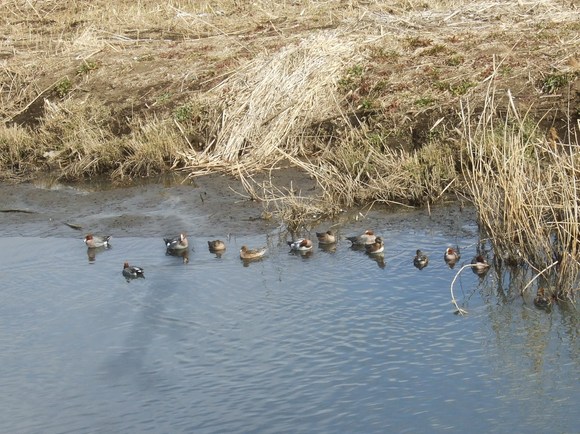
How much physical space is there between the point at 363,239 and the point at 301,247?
87 cm

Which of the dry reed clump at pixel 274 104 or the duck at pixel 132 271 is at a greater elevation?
the dry reed clump at pixel 274 104

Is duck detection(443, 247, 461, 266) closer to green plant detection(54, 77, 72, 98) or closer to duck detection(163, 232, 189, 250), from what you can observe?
duck detection(163, 232, 189, 250)

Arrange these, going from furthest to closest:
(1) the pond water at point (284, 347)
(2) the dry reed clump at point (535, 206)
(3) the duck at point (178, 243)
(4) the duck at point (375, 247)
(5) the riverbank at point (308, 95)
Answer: (5) the riverbank at point (308, 95)
(3) the duck at point (178, 243)
(4) the duck at point (375, 247)
(2) the dry reed clump at point (535, 206)
(1) the pond water at point (284, 347)

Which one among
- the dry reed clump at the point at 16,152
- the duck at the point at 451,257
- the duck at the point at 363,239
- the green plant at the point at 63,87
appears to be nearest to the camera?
the duck at the point at 451,257

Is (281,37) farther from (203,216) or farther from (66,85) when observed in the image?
(203,216)

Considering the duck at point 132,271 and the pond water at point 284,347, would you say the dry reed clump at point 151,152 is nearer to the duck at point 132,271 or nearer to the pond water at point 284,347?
the pond water at point 284,347

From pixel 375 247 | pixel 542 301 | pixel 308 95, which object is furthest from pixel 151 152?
pixel 542 301

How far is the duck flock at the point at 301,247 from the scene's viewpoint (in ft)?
43.9

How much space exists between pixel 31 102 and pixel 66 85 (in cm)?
82

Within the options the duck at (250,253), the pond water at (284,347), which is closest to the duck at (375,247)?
the pond water at (284,347)

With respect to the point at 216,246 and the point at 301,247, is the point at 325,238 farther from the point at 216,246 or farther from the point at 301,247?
the point at 216,246

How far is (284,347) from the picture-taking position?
10.9 meters

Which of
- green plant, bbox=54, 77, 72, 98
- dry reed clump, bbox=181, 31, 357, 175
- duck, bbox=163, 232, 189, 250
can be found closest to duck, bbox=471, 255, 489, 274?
duck, bbox=163, 232, 189, 250

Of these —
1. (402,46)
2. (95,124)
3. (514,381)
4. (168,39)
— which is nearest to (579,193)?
(514,381)
